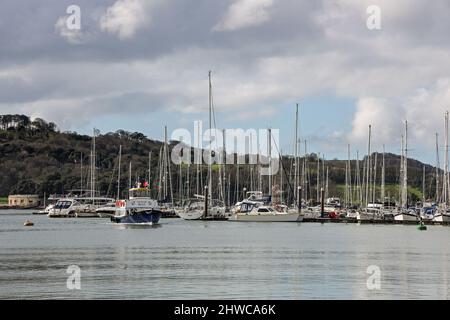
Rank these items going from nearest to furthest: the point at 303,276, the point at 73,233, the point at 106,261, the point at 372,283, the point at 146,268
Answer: the point at 372,283 → the point at 303,276 → the point at 146,268 → the point at 106,261 → the point at 73,233

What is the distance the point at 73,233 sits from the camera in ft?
373

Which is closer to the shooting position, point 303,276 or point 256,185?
point 303,276

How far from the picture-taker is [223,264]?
218 feet

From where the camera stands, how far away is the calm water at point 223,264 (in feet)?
163

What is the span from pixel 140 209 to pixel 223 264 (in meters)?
57.6

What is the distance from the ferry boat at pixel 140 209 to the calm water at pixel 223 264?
404 inches

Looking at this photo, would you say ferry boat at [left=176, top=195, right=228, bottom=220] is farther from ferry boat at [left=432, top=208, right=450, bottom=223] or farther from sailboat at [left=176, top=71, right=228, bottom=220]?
ferry boat at [left=432, top=208, right=450, bottom=223]

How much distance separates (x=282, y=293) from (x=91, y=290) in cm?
1049

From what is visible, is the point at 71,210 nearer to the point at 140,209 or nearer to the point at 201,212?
the point at 201,212

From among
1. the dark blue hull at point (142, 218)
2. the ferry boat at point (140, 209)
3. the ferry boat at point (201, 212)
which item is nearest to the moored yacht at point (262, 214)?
the ferry boat at point (201, 212)
